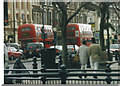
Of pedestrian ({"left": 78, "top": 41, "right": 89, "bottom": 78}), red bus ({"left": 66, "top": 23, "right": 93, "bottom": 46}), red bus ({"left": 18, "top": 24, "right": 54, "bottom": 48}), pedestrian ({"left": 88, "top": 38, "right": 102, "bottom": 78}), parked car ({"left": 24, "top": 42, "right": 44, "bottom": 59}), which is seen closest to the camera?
pedestrian ({"left": 88, "top": 38, "right": 102, "bottom": 78})

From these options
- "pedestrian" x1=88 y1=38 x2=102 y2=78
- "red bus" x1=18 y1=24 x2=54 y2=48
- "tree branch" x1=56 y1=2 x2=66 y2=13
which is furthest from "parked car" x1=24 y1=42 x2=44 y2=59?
"pedestrian" x1=88 y1=38 x2=102 y2=78

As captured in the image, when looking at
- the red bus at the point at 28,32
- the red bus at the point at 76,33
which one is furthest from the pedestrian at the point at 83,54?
the red bus at the point at 28,32

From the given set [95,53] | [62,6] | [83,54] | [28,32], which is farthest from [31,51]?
[95,53]

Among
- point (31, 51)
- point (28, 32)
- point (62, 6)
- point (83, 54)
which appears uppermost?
point (62, 6)

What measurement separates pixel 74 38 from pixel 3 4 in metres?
8.84

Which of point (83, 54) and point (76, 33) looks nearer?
point (83, 54)

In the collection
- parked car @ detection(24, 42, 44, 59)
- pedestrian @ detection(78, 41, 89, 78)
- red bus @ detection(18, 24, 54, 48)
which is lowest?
parked car @ detection(24, 42, 44, 59)

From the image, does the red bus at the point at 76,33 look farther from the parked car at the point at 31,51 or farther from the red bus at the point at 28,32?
the parked car at the point at 31,51

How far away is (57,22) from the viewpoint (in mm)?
19141

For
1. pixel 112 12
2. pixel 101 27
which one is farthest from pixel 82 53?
pixel 112 12

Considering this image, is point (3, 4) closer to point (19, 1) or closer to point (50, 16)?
point (19, 1)

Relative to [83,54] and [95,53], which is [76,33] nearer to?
[83,54]

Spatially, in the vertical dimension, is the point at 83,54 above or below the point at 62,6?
below

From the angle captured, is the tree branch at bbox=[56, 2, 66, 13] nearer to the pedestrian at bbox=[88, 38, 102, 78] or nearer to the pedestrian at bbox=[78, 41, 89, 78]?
the pedestrian at bbox=[78, 41, 89, 78]
